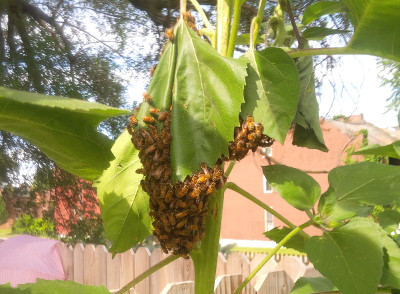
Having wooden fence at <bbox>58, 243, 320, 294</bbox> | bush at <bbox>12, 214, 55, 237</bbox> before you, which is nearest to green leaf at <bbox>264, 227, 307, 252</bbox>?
wooden fence at <bbox>58, 243, 320, 294</bbox>

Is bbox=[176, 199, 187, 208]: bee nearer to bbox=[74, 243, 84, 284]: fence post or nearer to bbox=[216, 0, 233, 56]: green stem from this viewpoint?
bbox=[216, 0, 233, 56]: green stem

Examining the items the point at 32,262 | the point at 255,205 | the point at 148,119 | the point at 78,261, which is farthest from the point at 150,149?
the point at 255,205

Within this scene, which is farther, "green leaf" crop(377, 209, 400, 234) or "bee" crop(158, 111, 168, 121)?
"green leaf" crop(377, 209, 400, 234)

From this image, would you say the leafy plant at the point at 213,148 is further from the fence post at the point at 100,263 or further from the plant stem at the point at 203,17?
the fence post at the point at 100,263

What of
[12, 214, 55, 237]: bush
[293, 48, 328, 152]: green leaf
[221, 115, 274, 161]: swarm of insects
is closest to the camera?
[221, 115, 274, 161]: swarm of insects

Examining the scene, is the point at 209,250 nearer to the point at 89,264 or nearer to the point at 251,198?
the point at 251,198

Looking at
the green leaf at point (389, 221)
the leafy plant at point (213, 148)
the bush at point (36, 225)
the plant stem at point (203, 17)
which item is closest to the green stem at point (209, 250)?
the leafy plant at point (213, 148)
